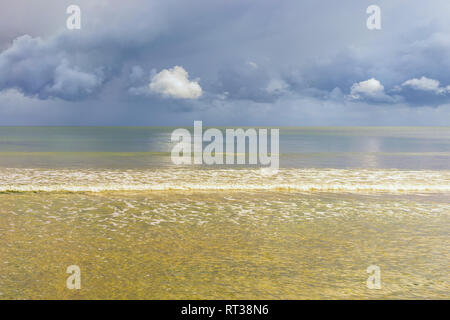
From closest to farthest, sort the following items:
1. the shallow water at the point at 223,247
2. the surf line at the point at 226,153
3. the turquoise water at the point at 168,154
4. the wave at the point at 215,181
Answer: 1. the shallow water at the point at 223,247
2. the wave at the point at 215,181
3. the turquoise water at the point at 168,154
4. the surf line at the point at 226,153

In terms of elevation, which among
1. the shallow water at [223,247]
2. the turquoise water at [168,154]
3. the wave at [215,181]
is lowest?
the shallow water at [223,247]

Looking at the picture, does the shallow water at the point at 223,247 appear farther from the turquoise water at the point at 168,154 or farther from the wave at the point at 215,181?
the turquoise water at the point at 168,154

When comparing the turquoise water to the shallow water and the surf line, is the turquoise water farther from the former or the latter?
the shallow water

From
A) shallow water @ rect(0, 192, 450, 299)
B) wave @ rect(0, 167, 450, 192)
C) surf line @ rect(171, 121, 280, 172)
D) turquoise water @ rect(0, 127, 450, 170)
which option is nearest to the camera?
shallow water @ rect(0, 192, 450, 299)

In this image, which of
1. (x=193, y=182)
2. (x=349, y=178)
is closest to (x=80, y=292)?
(x=193, y=182)

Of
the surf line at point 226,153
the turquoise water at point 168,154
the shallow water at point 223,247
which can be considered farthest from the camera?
the surf line at point 226,153

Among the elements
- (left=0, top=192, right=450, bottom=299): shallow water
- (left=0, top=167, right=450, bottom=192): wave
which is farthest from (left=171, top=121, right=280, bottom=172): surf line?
(left=0, top=192, right=450, bottom=299): shallow water

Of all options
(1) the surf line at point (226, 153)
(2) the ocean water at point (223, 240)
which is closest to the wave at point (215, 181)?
(2) the ocean water at point (223, 240)

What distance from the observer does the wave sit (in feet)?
59.6

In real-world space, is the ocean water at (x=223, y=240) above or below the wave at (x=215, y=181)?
below

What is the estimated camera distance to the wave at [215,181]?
18.2 m
